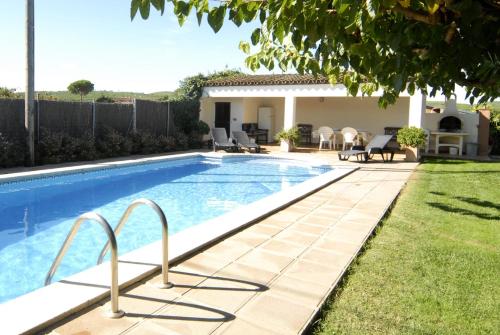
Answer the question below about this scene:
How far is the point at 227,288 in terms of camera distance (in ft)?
13.7

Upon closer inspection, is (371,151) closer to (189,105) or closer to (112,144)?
(189,105)

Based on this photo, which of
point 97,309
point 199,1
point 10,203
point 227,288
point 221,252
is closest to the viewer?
point 199,1

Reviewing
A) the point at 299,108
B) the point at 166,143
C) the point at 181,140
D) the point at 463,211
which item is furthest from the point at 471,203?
the point at 299,108

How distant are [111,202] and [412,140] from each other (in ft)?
39.7

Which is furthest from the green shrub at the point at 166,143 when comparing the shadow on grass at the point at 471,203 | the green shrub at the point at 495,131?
the green shrub at the point at 495,131

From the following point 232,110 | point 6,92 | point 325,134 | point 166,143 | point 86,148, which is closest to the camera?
point 86,148

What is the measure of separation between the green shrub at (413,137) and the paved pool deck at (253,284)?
10.6 meters

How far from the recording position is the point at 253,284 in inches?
169

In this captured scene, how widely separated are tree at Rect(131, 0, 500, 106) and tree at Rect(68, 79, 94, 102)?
56048mm

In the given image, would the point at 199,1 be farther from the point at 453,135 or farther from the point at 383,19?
the point at 453,135

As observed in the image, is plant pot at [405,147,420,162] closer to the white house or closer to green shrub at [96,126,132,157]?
the white house

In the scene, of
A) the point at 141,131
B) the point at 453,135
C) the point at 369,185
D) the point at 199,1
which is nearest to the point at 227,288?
the point at 199,1

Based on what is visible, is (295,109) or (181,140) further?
(295,109)

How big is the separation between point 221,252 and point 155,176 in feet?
31.9
